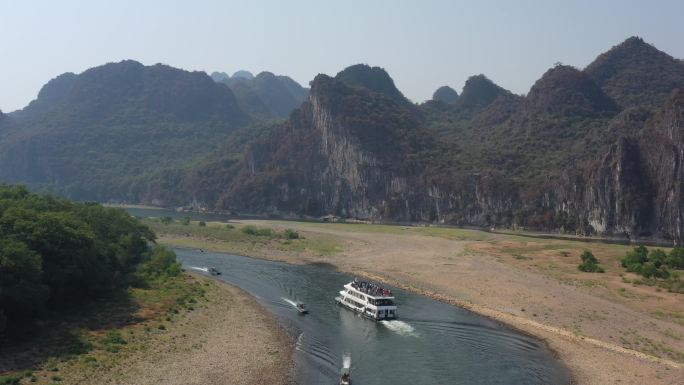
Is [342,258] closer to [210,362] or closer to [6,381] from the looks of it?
[210,362]

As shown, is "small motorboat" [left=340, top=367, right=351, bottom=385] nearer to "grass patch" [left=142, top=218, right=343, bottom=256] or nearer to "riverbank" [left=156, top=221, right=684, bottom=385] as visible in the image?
"riverbank" [left=156, top=221, right=684, bottom=385]

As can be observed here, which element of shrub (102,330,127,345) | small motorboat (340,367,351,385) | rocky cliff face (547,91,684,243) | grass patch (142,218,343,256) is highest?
rocky cliff face (547,91,684,243)

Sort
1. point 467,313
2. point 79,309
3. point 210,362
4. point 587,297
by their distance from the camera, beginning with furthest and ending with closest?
point 587,297 < point 467,313 < point 79,309 < point 210,362

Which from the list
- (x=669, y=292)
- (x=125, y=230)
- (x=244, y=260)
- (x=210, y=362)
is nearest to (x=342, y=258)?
(x=244, y=260)

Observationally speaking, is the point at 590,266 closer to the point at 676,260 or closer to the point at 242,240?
the point at 676,260

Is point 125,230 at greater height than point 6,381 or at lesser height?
greater

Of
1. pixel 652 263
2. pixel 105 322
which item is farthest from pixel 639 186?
pixel 105 322

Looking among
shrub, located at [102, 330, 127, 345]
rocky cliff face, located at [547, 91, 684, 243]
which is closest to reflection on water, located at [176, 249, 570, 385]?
shrub, located at [102, 330, 127, 345]

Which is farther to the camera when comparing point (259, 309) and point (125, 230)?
point (125, 230)
